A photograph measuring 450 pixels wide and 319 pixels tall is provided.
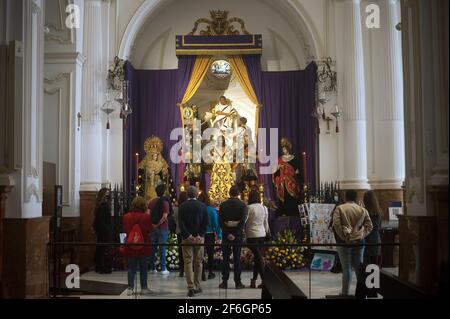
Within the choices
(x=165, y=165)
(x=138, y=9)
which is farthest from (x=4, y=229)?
(x=138, y=9)

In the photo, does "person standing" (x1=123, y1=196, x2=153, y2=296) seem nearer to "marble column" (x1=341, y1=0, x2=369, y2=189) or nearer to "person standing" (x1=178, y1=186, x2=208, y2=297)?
"person standing" (x1=178, y1=186, x2=208, y2=297)

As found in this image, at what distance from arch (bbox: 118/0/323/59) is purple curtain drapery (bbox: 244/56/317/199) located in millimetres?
1064

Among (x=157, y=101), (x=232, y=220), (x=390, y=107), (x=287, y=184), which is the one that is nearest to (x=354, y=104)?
(x=390, y=107)

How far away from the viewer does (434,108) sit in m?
6.04

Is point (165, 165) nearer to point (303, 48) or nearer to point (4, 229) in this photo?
point (303, 48)

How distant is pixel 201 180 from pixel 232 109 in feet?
7.12

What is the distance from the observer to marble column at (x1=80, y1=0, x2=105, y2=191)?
42.9 ft

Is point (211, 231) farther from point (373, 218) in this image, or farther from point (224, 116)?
point (224, 116)

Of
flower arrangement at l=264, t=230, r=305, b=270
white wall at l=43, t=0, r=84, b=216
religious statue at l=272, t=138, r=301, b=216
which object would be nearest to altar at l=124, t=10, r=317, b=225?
religious statue at l=272, t=138, r=301, b=216

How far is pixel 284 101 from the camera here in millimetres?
16125

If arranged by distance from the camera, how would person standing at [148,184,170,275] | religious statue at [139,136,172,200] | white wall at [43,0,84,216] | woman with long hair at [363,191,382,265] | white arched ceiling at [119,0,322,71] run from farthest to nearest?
1. white arched ceiling at [119,0,322,71]
2. religious statue at [139,136,172,200]
3. white wall at [43,0,84,216]
4. person standing at [148,184,170,275]
5. woman with long hair at [363,191,382,265]

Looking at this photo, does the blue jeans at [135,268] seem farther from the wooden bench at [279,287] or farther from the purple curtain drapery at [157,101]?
the purple curtain drapery at [157,101]

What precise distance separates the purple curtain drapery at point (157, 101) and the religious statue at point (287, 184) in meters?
2.97

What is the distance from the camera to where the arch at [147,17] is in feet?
48.2
